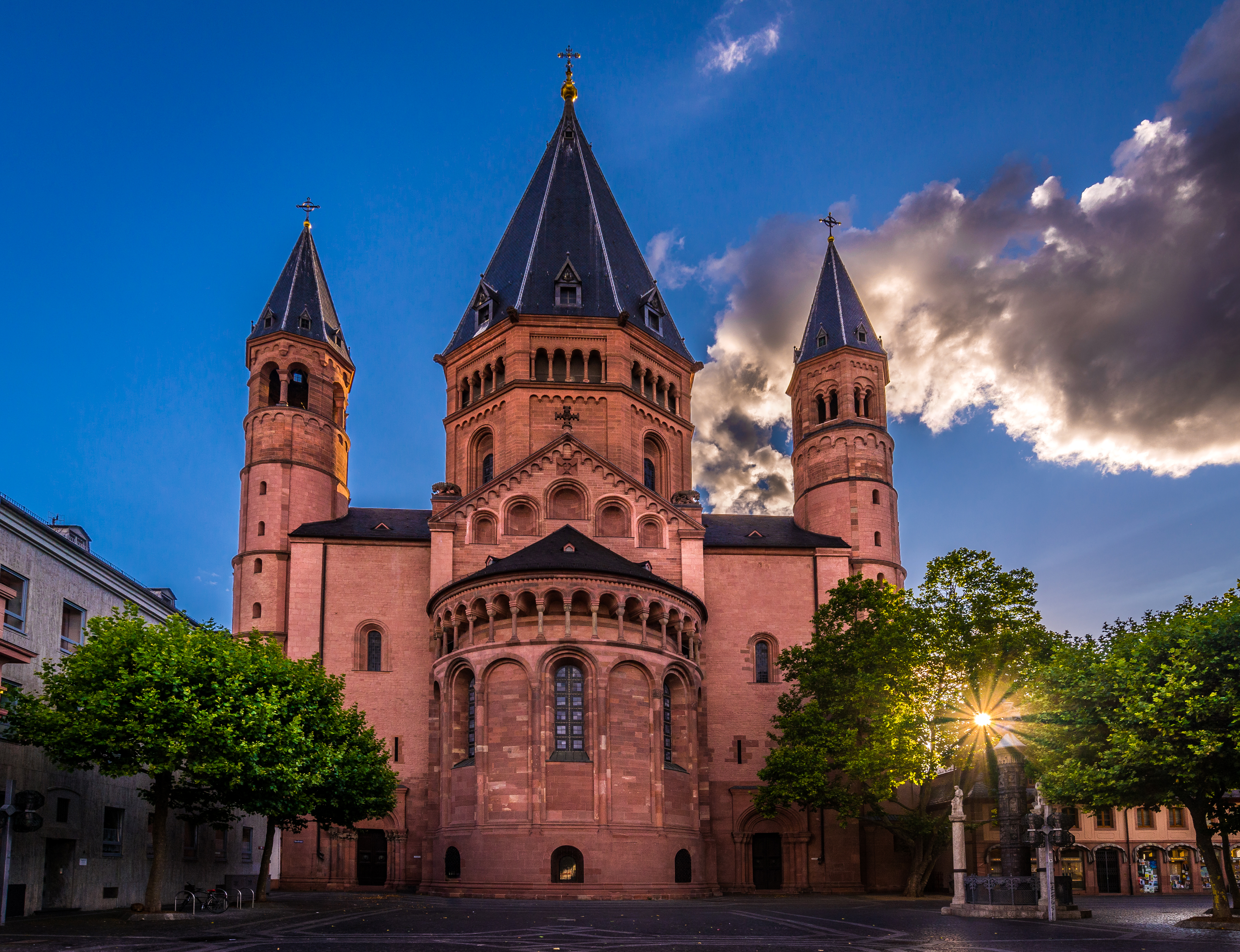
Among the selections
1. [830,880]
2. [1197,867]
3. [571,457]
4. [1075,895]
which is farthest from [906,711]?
[1197,867]

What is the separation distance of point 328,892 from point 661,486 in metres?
26.6

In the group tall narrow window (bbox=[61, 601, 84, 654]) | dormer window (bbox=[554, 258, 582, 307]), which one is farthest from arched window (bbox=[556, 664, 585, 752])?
dormer window (bbox=[554, 258, 582, 307])

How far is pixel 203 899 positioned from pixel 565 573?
1813 cm

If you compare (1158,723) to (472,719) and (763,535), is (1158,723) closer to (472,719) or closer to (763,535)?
(472,719)

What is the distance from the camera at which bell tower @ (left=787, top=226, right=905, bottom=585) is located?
61.4 m

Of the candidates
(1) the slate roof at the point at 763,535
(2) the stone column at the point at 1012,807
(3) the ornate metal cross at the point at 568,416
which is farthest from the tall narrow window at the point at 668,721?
(2) the stone column at the point at 1012,807

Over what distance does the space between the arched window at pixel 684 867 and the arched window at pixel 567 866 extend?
177 inches

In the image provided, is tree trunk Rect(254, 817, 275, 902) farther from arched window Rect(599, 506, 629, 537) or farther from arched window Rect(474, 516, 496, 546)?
arched window Rect(599, 506, 629, 537)

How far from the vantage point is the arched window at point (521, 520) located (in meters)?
55.0

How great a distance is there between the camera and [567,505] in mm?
55781

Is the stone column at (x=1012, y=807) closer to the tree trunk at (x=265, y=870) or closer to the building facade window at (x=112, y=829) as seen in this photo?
the tree trunk at (x=265, y=870)

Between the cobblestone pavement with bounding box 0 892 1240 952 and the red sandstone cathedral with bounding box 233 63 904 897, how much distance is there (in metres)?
6.32

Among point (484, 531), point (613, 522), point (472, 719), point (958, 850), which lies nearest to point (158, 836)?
point (472, 719)

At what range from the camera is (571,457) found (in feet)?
182
